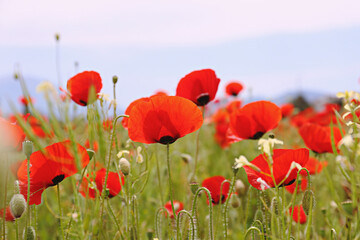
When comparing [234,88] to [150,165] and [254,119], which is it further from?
[150,165]

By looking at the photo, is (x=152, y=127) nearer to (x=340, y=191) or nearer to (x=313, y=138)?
(x=313, y=138)

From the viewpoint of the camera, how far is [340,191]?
2.45 meters

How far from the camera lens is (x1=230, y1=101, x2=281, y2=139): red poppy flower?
1.33 metres

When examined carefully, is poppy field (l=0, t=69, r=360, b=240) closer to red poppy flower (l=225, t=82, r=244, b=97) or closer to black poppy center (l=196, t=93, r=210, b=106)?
black poppy center (l=196, t=93, r=210, b=106)

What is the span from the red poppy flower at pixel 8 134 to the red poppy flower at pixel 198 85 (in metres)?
0.54

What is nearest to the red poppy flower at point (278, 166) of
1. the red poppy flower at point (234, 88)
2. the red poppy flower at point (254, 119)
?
the red poppy flower at point (254, 119)

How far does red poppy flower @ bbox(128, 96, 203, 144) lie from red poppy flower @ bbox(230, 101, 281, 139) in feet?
1.25

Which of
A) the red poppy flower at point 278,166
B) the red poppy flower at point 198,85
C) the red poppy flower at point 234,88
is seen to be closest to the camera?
the red poppy flower at point 278,166

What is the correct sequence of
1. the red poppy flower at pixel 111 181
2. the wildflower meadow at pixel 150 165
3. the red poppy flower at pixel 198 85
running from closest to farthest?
the wildflower meadow at pixel 150 165, the red poppy flower at pixel 111 181, the red poppy flower at pixel 198 85

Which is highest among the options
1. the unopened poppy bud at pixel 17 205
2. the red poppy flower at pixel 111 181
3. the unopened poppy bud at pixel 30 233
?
the unopened poppy bud at pixel 17 205

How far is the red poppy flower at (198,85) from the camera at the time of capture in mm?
1368

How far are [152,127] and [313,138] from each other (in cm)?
70

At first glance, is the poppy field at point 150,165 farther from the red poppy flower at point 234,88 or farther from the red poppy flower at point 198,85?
the red poppy flower at point 234,88

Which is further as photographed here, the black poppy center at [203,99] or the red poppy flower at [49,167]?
the black poppy center at [203,99]
